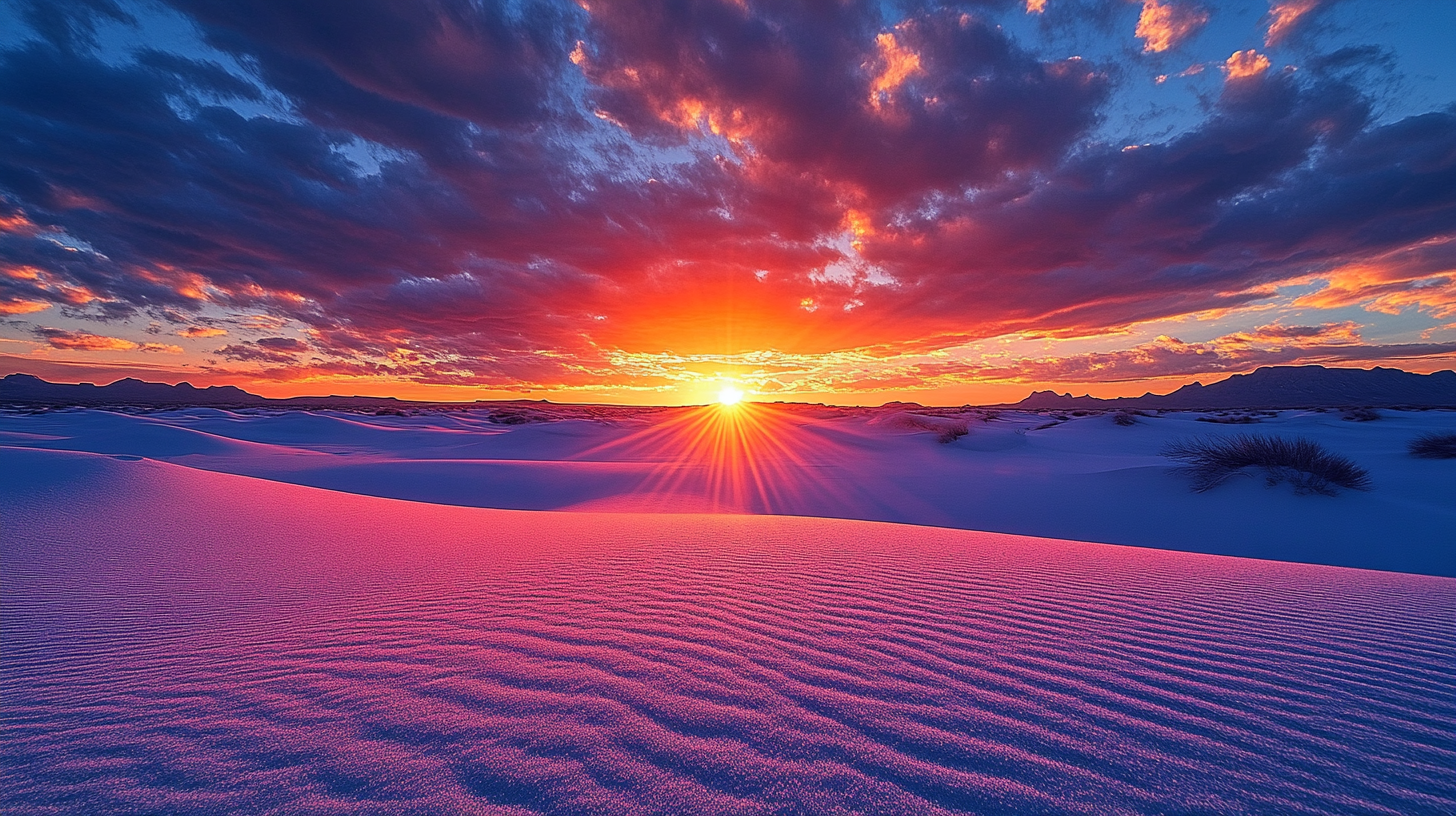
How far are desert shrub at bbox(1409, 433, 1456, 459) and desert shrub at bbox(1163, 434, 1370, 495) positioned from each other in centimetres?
420

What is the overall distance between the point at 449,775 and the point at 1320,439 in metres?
26.1

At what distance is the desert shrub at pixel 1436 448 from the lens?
11.1 metres

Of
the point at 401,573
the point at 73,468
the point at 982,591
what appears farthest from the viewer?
the point at 73,468

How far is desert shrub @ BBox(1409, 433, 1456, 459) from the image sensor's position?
11069 mm

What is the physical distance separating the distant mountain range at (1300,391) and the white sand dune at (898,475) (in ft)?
256

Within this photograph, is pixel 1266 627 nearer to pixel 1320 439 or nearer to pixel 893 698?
pixel 893 698

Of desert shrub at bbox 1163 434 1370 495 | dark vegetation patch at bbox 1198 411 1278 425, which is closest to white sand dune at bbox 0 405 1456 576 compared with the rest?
desert shrub at bbox 1163 434 1370 495

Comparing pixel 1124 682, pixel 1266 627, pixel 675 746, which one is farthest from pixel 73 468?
pixel 1266 627

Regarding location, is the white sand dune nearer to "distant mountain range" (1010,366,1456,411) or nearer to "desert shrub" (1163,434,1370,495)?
"desert shrub" (1163,434,1370,495)

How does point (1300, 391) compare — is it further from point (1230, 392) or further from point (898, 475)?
point (898, 475)

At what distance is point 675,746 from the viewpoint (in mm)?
1956

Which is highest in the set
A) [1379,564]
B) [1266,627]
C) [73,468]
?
[73,468]

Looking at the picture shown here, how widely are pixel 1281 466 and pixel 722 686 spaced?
11143mm

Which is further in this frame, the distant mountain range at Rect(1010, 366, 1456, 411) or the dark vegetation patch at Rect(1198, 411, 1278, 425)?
the distant mountain range at Rect(1010, 366, 1456, 411)
